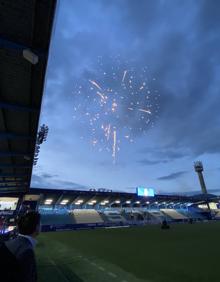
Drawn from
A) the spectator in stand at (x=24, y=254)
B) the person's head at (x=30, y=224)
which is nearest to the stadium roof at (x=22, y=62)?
the person's head at (x=30, y=224)

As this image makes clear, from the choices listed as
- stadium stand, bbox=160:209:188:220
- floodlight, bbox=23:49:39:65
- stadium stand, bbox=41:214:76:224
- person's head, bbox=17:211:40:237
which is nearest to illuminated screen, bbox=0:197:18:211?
stadium stand, bbox=41:214:76:224

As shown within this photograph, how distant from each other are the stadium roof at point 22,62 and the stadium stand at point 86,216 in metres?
54.4

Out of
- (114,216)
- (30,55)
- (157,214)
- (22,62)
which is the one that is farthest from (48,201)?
(30,55)

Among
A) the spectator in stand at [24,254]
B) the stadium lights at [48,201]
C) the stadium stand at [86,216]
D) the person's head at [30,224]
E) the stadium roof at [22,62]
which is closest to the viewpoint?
the spectator in stand at [24,254]

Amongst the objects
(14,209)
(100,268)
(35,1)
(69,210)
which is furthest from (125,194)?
(35,1)

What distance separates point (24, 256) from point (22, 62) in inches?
304

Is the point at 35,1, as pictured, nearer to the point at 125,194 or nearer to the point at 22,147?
the point at 22,147

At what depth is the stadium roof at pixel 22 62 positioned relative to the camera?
645 cm

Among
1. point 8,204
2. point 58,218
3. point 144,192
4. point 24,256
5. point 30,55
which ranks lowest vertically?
point 24,256

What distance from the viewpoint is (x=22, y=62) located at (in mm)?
8562

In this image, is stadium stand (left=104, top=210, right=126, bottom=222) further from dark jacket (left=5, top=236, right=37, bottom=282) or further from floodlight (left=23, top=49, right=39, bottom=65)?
dark jacket (left=5, top=236, right=37, bottom=282)

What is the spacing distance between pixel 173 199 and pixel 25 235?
92.9 metres

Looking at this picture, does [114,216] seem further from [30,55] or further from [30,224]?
[30,224]

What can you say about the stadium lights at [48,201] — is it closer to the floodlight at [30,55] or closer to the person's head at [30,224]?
the floodlight at [30,55]
